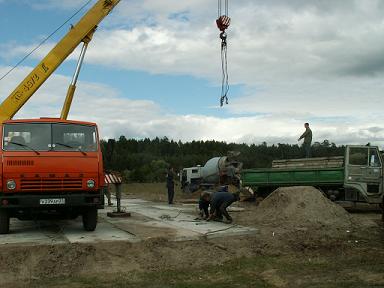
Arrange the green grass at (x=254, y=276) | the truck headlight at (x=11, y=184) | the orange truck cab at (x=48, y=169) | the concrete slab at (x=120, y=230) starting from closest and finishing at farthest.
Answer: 1. the green grass at (x=254, y=276)
2. the truck headlight at (x=11, y=184)
3. the orange truck cab at (x=48, y=169)
4. the concrete slab at (x=120, y=230)

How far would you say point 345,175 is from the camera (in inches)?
746

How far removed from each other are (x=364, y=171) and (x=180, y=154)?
6690 centimetres

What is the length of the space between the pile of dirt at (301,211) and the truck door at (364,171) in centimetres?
315

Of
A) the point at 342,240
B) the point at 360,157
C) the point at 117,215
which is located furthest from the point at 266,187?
the point at 342,240

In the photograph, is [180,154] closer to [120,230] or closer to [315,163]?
[315,163]

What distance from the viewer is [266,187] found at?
72.5 feet

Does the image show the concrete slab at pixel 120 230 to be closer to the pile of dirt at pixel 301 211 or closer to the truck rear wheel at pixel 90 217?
the truck rear wheel at pixel 90 217

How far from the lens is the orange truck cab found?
11.3m

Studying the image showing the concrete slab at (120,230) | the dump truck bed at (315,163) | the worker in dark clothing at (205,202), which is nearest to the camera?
the concrete slab at (120,230)

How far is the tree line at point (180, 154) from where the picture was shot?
3493 centimetres

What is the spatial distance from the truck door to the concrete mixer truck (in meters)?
7.33

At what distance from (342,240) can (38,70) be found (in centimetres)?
1091

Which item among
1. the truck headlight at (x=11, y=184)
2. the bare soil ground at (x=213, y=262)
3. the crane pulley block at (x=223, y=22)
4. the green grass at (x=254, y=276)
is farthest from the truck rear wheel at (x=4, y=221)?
the crane pulley block at (x=223, y=22)

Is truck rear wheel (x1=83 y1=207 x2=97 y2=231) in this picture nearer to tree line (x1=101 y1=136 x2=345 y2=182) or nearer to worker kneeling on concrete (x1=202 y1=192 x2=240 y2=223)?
worker kneeling on concrete (x1=202 y1=192 x2=240 y2=223)
